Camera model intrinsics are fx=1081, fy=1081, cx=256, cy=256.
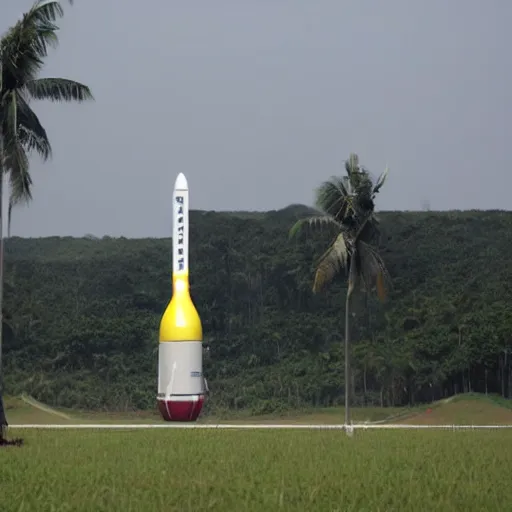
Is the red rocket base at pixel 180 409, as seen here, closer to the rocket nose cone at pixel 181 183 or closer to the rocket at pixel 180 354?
the rocket at pixel 180 354

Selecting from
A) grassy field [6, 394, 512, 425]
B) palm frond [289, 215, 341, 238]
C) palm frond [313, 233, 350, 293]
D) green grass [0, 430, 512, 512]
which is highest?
palm frond [289, 215, 341, 238]

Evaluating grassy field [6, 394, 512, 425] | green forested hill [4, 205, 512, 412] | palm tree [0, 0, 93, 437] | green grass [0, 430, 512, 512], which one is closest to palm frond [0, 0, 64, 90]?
palm tree [0, 0, 93, 437]

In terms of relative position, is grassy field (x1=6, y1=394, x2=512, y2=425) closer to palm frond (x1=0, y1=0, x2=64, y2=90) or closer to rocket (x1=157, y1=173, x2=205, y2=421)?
rocket (x1=157, y1=173, x2=205, y2=421)

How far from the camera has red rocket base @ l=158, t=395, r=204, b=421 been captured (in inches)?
1955

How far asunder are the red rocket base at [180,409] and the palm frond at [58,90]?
1787 cm

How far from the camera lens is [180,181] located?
51.2m

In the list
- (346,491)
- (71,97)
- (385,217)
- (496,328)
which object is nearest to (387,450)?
(346,491)

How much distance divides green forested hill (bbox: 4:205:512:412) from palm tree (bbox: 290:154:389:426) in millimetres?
25564

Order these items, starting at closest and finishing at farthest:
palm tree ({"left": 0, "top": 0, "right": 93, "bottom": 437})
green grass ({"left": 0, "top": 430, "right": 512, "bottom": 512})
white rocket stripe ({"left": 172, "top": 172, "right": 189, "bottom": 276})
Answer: green grass ({"left": 0, "top": 430, "right": 512, "bottom": 512}), palm tree ({"left": 0, "top": 0, "right": 93, "bottom": 437}), white rocket stripe ({"left": 172, "top": 172, "right": 189, "bottom": 276})

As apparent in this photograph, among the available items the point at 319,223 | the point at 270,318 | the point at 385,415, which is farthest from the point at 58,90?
the point at 270,318

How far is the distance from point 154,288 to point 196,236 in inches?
245

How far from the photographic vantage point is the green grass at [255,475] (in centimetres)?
1628

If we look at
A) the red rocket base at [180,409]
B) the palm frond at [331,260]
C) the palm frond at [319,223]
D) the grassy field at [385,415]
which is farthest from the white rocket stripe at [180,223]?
the grassy field at [385,415]

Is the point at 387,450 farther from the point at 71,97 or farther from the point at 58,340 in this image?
the point at 58,340
